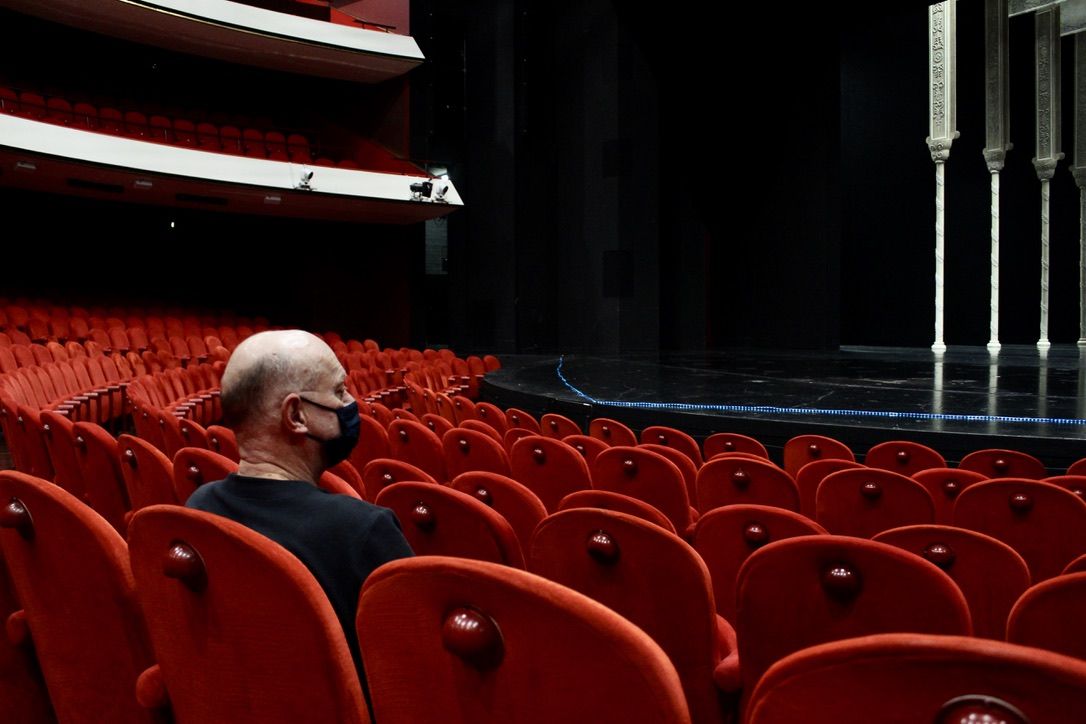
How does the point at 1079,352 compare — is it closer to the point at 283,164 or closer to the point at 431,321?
the point at 431,321

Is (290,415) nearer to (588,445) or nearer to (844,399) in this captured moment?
(588,445)

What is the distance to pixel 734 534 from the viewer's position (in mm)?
1501

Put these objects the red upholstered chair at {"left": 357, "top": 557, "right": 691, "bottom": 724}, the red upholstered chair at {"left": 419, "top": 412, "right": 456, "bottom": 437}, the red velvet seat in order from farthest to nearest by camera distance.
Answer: the red upholstered chair at {"left": 419, "top": 412, "right": 456, "bottom": 437} → the red velvet seat → the red upholstered chair at {"left": 357, "top": 557, "right": 691, "bottom": 724}

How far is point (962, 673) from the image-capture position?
44cm

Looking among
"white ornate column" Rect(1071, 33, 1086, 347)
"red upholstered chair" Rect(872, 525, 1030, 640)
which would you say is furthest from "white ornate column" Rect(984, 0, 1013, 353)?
"red upholstered chair" Rect(872, 525, 1030, 640)

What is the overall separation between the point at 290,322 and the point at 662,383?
8651mm

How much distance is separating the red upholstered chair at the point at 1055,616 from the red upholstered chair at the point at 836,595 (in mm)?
65

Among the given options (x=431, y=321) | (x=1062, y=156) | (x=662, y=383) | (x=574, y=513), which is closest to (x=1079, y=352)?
(x=1062, y=156)

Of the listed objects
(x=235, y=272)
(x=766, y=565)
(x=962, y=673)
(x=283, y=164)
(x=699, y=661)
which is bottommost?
(x=699, y=661)

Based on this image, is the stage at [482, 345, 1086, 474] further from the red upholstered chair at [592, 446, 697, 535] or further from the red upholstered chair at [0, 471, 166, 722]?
the red upholstered chair at [0, 471, 166, 722]

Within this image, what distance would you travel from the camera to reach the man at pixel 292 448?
3.35 feet

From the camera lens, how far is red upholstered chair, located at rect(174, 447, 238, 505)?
1672mm

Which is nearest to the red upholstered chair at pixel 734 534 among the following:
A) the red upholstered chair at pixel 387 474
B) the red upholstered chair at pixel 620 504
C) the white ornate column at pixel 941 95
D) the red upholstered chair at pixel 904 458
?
the red upholstered chair at pixel 620 504

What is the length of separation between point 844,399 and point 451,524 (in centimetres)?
441
